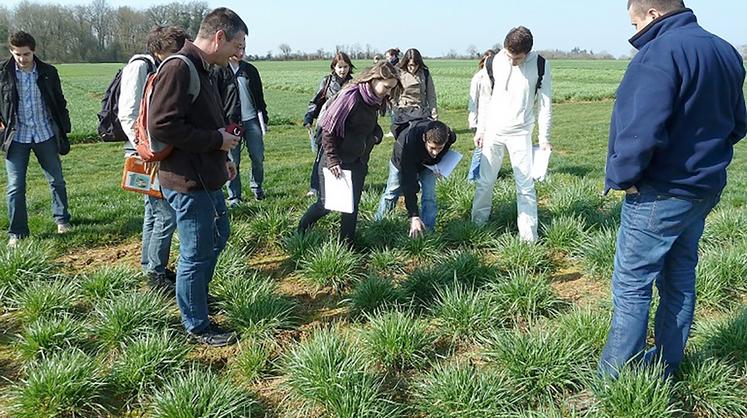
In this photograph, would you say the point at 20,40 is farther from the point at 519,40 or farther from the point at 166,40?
the point at 519,40

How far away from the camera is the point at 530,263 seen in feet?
15.7

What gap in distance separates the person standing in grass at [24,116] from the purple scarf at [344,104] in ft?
10.3

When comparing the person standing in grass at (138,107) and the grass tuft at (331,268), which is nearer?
the person standing in grass at (138,107)

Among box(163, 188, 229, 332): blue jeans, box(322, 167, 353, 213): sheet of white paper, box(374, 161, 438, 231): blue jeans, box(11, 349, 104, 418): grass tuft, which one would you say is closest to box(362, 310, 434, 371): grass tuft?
box(163, 188, 229, 332): blue jeans

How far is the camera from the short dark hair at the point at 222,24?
129 inches

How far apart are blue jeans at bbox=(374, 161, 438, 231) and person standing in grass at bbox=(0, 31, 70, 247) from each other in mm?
3328

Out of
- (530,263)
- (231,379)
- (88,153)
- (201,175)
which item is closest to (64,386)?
(231,379)

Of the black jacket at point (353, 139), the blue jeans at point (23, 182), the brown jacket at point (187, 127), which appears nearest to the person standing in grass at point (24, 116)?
the blue jeans at point (23, 182)

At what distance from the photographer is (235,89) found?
21.6 feet

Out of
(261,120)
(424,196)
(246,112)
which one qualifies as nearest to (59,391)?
(424,196)

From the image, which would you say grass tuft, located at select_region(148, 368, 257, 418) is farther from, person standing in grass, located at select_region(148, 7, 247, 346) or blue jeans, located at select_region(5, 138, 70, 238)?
blue jeans, located at select_region(5, 138, 70, 238)

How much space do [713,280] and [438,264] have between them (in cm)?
206

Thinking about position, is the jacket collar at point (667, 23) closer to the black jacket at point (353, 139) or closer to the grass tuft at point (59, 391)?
the black jacket at point (353, 139)

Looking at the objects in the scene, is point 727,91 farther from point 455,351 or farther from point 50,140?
point 50,140
